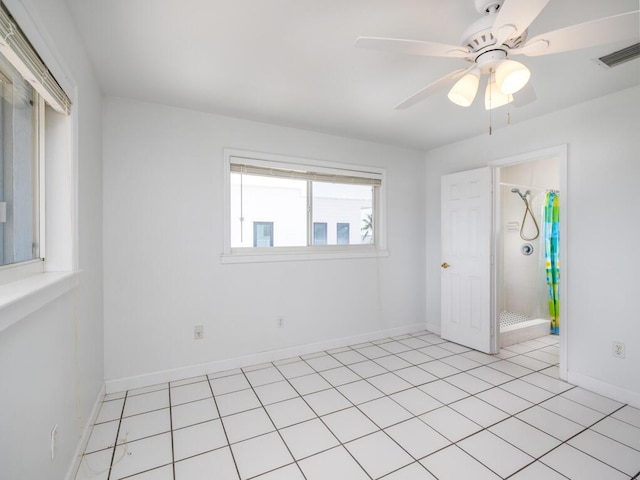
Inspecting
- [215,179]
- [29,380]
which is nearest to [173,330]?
[215,179]

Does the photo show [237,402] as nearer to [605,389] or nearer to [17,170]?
[17,170]

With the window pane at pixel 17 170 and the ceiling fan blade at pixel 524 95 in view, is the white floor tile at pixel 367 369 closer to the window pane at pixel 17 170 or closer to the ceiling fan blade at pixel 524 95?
the ceiling fan blade at pixel 524 95

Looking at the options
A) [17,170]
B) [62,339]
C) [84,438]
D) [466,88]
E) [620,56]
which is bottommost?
[84,438]

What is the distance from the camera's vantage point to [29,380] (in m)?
1.14

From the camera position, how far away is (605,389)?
8.29 ft

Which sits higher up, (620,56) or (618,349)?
(620,56)

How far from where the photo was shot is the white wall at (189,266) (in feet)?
8.44

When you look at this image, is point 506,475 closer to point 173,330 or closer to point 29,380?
point 29,380

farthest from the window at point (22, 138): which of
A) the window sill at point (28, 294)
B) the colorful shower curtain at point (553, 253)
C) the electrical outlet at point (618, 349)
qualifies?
the colorful shower curtain at point (553, 253)

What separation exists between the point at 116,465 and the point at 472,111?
12.3 ft

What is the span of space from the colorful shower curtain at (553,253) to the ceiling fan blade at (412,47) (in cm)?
364

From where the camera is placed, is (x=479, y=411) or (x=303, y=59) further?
(x=479, y=411)

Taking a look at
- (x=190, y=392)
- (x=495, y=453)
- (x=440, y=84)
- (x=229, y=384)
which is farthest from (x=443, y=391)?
(x=440, y=84)

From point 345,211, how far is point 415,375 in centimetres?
195
